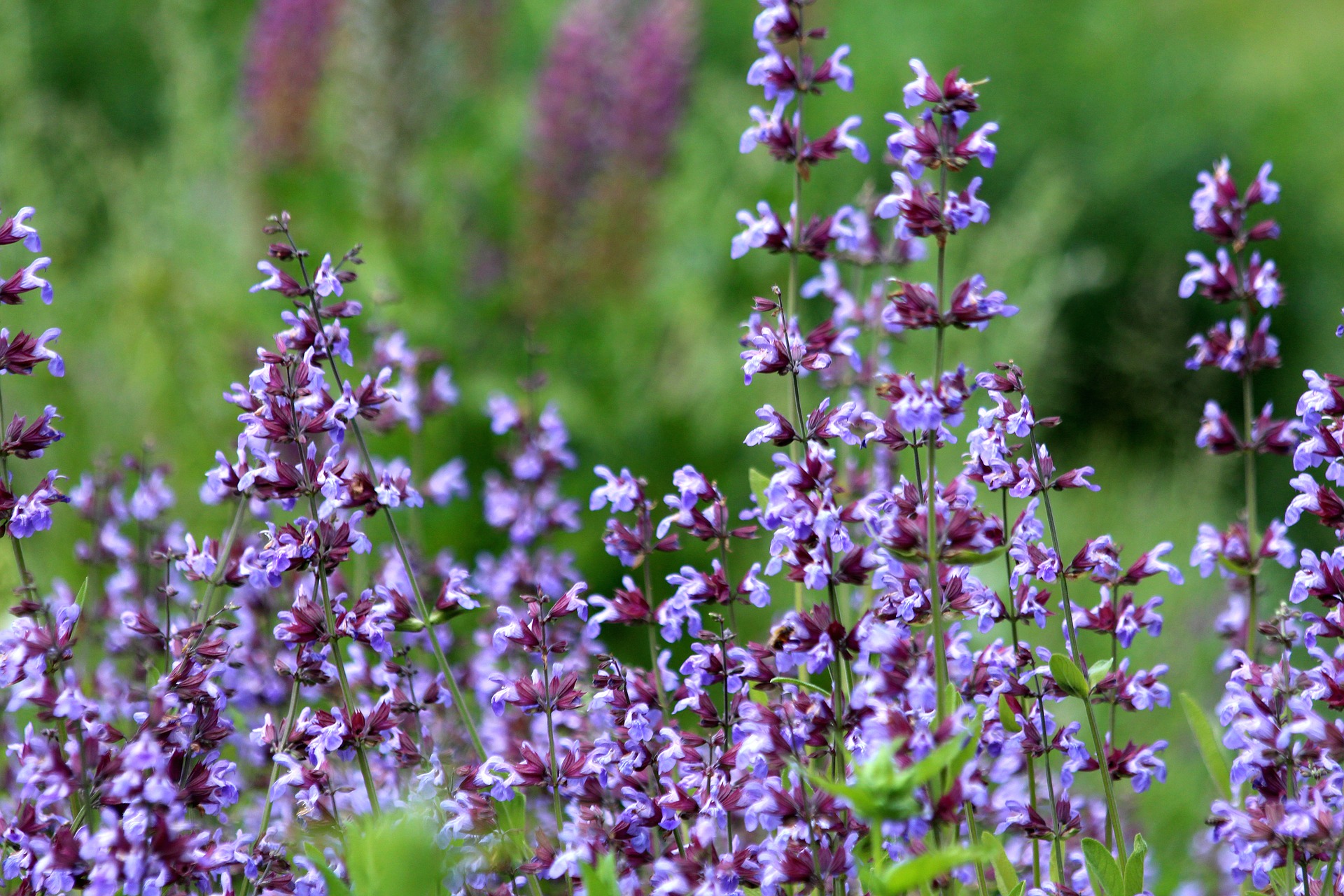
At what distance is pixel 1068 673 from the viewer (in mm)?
1301

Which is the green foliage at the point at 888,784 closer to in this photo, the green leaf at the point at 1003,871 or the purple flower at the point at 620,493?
the green leaf at the point at 1003,871

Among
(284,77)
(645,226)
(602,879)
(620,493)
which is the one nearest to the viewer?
(602,879)

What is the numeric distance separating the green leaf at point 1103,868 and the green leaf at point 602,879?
467 millimetres

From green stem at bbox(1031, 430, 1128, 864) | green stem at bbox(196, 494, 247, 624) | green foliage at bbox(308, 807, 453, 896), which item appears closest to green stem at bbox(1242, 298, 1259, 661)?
green stem at bbox(1031, 430, 1128, 864)

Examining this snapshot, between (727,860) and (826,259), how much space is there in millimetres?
1014

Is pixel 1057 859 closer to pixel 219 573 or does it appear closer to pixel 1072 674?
pixel 1072 674

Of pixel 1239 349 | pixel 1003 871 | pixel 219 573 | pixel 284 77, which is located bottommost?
pixel 1003 871

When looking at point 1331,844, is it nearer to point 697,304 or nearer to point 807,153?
point 807,153

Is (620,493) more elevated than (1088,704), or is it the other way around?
(620,493)

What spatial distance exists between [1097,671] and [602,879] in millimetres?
580

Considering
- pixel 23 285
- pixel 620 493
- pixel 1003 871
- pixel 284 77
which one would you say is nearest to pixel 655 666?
pixel 620 493

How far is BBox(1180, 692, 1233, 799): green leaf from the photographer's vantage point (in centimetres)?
142

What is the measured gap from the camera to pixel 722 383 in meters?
4.62

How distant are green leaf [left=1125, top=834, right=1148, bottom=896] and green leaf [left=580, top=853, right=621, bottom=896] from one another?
52 centimetres
